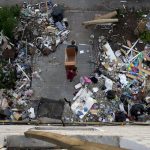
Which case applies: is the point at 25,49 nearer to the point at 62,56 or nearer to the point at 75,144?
the point at 62,56

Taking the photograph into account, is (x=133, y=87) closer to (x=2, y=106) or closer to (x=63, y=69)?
(x=63, y=69)

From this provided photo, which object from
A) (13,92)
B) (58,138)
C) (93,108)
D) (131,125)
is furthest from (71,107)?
(58,138)

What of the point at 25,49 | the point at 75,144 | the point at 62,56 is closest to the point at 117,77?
the point at 62,56

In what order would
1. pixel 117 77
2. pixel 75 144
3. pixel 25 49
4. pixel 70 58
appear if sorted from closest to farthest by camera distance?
pixel 75 144
pixel 70 58
pixel 117 77
pixel 25 49

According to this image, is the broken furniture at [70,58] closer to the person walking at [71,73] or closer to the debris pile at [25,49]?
the person walking at [71,73]

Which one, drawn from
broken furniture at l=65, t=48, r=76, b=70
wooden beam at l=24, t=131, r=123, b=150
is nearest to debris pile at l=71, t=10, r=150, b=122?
broken furniture at l=65, t=48, r=76, b=70

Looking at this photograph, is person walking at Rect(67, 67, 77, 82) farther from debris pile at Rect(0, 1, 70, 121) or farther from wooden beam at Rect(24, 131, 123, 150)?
wooden beam at Rect(24, 131, 123, 150)
